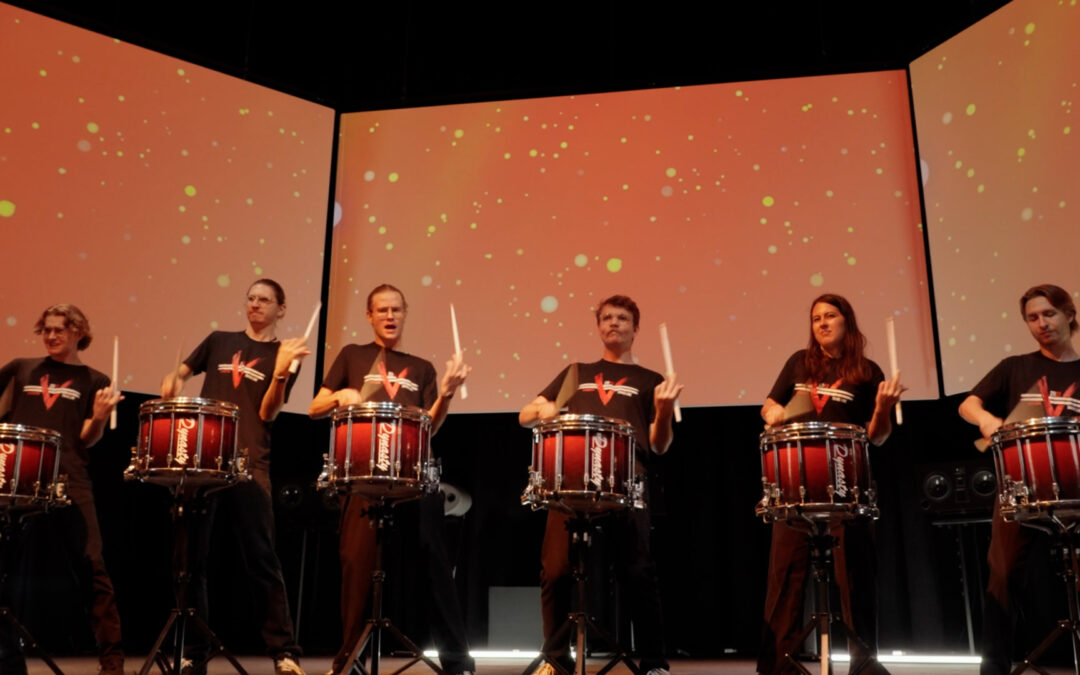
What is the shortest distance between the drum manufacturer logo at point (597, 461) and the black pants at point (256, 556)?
143 cm

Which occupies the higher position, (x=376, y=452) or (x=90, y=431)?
(x=90, y=431)

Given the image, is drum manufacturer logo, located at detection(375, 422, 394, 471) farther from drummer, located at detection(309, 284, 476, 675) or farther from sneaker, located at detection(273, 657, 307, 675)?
sneaker, located at detection(273, 657, 307, 675)

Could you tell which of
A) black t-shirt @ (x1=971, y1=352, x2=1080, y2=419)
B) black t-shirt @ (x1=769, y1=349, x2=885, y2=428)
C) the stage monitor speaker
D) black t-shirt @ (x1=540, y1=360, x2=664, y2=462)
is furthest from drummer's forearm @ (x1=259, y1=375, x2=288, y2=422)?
the stage monitor speaker

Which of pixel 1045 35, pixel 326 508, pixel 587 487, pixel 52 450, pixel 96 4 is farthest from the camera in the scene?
pixel 96 4

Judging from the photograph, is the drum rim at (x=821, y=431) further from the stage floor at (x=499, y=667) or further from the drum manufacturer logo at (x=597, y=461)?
the stage floor at (x=499, y=667)

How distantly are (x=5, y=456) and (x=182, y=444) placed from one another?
0.74 meters

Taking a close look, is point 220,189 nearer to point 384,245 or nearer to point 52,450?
point 384,245

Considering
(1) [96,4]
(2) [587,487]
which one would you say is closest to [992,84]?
(2) [587,487]

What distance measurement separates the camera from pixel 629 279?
6016 millimetres

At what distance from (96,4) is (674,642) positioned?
5452 mm

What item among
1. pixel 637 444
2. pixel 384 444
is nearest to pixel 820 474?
pixel 637 444

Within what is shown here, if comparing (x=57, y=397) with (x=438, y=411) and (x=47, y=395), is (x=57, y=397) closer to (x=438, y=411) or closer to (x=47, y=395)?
(x=47, y=395)

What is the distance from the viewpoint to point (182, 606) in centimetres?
375

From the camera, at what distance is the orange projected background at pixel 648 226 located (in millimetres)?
5781
